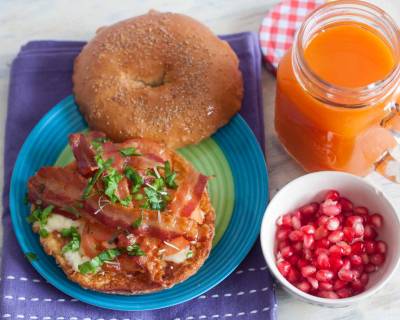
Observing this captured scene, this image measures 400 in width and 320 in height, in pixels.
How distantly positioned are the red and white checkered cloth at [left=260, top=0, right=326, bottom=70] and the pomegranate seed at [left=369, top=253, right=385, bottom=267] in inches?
37.7

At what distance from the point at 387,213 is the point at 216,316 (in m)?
0.73

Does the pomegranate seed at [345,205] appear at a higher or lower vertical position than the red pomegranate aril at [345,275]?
higher

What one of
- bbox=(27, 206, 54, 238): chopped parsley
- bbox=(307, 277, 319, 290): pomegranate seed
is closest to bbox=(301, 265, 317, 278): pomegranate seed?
bbox=(307, 277, 319, 290): pomegranate seed

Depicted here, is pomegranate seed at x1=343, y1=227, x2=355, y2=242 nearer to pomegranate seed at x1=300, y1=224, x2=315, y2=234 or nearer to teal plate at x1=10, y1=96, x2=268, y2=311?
pomegranate seed at x1=300, y1=224, x2=315, y2=234

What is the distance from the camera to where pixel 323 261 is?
2205 mm

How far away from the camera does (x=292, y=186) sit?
2297mm

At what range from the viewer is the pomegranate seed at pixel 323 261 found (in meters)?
2.21

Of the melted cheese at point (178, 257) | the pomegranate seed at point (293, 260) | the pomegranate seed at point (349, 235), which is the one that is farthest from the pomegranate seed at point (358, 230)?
the melted cheese at point (178, 257)

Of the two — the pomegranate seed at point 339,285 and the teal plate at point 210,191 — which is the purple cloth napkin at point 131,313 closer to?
the teal plate at point 210,191

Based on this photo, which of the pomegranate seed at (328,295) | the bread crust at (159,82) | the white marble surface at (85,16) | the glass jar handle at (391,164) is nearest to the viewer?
the pomegranate seed at (328,295)

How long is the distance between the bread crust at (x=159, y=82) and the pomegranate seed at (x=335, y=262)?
27.8 inches

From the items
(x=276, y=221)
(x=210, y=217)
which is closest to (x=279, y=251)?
(x=276, y=221)

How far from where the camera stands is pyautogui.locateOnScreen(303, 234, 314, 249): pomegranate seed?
7.38 feet

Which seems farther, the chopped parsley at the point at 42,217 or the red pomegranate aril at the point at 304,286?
the chopped parsley at the point at 42,217
